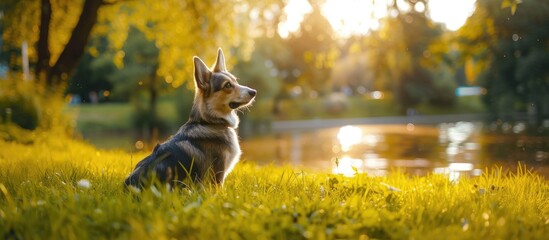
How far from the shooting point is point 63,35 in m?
16.9

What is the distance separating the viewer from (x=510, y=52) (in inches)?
1167

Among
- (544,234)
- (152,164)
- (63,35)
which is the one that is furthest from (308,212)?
(63,35)

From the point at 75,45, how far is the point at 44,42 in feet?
3.86

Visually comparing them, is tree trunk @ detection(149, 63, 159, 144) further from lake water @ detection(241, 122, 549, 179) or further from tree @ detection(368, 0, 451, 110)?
tree @ detection(368, 0, 451, 110)

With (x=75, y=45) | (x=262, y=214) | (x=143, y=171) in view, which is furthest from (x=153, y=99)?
(x=262, y=214)

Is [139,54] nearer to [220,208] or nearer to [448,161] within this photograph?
[448,161]

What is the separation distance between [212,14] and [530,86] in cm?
2323

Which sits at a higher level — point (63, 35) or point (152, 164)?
point (63, 35)

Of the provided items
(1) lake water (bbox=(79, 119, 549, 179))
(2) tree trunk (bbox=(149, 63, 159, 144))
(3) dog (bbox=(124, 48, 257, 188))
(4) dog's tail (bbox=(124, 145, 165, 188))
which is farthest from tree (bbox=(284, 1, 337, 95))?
(2) tree trunk (bbox=(149, 63, 159, 144))

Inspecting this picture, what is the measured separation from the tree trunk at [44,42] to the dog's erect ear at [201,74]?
390 inches

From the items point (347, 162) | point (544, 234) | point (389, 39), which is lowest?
point (347, 162)

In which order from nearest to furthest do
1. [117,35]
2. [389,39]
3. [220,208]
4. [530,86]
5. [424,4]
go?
[220,208], [424,4], [389,39], [117,35], [530,86]

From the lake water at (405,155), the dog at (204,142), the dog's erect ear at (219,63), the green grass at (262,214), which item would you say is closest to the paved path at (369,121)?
the lake water at (405,155)

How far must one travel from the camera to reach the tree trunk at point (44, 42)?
48.3 feet
